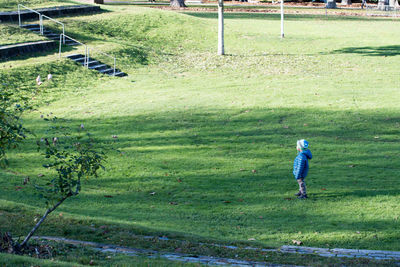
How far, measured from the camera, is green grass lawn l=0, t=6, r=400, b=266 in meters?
11.1

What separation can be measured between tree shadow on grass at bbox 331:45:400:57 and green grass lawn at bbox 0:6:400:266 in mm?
79

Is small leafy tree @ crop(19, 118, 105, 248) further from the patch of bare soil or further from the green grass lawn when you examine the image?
the green grass lawn

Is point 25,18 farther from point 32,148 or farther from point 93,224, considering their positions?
point 93,224

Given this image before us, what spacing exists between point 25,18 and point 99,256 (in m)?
28.8

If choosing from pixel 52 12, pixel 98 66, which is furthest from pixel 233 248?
pixel 52 12

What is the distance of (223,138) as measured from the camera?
18391 millimetres

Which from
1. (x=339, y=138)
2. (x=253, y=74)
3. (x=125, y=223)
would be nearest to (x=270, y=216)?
(x=125, y=223)

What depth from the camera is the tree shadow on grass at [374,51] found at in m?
36.1

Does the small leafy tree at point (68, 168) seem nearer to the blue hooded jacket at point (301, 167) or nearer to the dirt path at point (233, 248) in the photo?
the dirt path at point (233, 248)

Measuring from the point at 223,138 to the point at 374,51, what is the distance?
23.2 metres

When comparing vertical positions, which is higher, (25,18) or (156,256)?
(25,18)

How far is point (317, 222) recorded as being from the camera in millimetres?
11180

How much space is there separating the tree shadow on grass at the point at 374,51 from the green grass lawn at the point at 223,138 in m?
0.08

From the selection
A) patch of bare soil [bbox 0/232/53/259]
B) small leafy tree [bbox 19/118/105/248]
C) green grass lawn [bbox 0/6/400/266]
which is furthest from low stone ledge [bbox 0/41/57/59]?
patch of bare soil [bbox 0/232/53/259]
